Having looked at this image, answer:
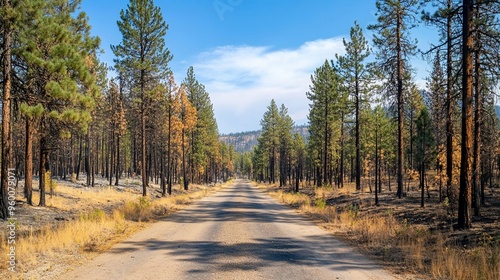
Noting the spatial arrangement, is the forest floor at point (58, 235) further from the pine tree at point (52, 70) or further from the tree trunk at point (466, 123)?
the tree trunk at point (466, 123)

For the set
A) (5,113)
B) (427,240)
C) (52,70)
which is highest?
(52,70)

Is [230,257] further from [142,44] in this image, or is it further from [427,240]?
[142,44]

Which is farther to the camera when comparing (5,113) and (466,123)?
(5,113)

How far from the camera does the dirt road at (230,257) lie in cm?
742

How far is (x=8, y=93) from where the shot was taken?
14.5 m

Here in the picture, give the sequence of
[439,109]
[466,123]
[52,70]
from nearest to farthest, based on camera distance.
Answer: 1. [466,123]
2. [52,70]
3. [439,109]

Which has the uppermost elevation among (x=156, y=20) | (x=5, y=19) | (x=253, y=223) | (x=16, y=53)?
(x=156, y=20)

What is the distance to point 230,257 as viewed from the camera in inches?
350

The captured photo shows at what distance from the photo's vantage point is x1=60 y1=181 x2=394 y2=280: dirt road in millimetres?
7422

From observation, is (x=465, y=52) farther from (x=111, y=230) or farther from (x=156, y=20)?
(x=156, y=20)

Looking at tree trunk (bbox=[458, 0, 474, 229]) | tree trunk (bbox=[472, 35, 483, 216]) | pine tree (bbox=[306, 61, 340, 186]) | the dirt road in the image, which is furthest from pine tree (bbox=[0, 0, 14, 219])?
pine tree (bbox=[306, 61, 340, 186])

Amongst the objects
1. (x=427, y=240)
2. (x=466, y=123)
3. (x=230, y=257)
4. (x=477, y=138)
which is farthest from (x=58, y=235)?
(x=477, y=138)

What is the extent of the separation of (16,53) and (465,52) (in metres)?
17.2

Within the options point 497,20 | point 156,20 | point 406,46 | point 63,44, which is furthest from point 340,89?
point 63,44
